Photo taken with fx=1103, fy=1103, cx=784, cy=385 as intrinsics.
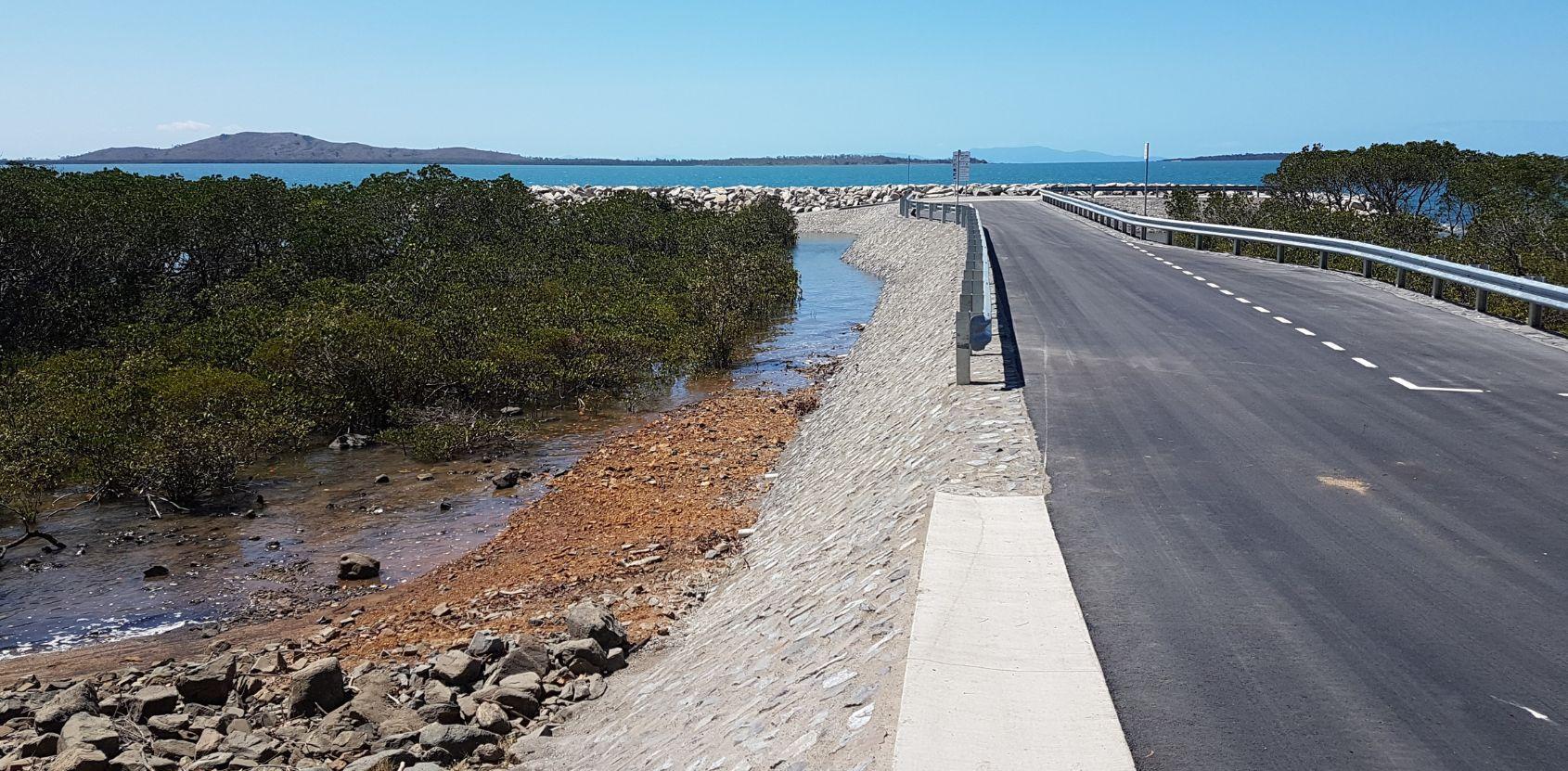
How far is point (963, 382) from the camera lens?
14.1 metres

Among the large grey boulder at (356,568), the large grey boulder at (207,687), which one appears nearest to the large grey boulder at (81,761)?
the large grey boulder at (207,687)

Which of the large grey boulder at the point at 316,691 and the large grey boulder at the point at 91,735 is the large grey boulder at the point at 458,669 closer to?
the large grey boulder at the point at 316,691

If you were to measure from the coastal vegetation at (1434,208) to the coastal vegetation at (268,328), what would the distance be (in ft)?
61.3

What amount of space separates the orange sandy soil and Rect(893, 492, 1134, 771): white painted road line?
4.06m

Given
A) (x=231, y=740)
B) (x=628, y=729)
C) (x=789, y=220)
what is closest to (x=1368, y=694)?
(x=628, y=729)

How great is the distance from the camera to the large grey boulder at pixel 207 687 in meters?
9.60

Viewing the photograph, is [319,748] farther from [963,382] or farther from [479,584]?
[963,382]

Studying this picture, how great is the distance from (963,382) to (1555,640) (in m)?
8.25

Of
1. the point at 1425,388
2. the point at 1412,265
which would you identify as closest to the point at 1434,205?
the point at 1412,265

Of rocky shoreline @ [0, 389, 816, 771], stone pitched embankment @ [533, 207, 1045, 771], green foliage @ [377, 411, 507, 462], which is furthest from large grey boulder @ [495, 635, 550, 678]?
green foliage @ [377, 411, 507, 462]

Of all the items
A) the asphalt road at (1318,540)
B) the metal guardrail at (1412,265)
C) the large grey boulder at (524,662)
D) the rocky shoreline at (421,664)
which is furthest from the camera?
the metal guardrail at (1412,265)

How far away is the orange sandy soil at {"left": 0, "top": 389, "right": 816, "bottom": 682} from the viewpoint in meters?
11.3

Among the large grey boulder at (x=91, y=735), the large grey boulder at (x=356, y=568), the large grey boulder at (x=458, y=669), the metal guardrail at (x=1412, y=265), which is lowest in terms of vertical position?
the large grey boulder at (x=356, y=568)

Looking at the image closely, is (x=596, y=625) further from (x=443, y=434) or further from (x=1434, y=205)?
(x=1434, y=205)
